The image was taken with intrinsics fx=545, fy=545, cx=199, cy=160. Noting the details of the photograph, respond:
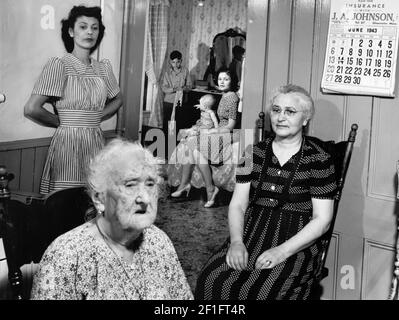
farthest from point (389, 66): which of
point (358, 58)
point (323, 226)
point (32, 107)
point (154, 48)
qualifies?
point (32, 107)

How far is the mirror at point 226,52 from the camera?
3.04m

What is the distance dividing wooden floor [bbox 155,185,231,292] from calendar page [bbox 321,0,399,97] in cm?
113

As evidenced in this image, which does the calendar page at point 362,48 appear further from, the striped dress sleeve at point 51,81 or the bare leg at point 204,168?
the striped dress sleeve at point 51,81

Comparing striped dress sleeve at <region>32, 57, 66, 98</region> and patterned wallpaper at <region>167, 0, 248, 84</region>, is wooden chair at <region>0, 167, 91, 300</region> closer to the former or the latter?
striped dress sleeve at <region>32, 57, 66, 98</region>

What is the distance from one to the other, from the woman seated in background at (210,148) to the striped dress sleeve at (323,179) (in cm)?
91

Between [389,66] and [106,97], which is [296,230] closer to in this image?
[389,66]

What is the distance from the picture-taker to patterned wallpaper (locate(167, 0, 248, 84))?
3045 mm

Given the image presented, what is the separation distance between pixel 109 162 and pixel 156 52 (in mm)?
2073

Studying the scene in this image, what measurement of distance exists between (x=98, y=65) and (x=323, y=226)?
1610mm

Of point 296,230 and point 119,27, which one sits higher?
point 119,27

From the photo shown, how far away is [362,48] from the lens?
261 centimetres

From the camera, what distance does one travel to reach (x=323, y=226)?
7.37 ft

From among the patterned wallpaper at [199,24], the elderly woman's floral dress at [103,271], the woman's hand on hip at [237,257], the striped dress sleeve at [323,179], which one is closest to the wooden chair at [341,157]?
the striped dress sleeve at [323,179]

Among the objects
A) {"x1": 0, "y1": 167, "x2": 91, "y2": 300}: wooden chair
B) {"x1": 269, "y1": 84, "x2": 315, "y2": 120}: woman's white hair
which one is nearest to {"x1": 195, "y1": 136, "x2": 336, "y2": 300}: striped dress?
{"x1": 269, "y1": 84, "x2": 315, "y2": 120}: woman's white hair
